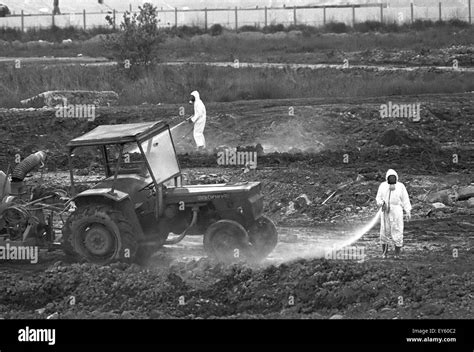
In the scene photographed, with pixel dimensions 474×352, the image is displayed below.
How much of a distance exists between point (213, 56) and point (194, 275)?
32.4 meters

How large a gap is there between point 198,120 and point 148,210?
10510 millimetres

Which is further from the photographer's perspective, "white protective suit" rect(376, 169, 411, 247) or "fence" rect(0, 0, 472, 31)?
"fence" rect(0, 0, 472, 31)

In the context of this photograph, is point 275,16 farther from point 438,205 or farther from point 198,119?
point 438,205

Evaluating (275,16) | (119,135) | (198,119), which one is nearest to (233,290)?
(119,135)

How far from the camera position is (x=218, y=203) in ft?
49.8

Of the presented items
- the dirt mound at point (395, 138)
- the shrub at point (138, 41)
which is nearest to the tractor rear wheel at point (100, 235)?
the dirt mound at point (395, 138)

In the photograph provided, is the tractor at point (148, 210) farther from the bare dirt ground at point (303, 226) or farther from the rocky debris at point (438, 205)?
the rocky debris at point (438, 205)

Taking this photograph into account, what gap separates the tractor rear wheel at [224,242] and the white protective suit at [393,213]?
94.9 inches

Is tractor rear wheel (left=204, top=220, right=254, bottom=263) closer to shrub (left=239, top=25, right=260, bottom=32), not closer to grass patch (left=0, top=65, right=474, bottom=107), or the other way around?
grass patch (left=0, top=65, right=474, bottom=107)

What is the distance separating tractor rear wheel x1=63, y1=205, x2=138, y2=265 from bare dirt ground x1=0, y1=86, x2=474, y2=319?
0.26 m

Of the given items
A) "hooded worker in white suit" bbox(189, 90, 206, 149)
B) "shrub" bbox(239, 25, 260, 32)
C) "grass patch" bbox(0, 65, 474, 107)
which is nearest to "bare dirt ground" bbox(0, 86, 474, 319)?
"hooded worker in white suit" bbox(189, 90, 206, 149)

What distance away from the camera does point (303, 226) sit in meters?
19.0

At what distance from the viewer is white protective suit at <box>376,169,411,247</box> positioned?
16.1m
